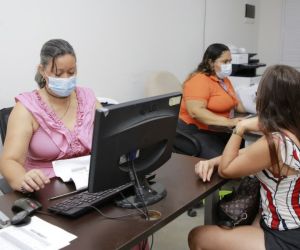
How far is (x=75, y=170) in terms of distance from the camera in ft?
4.70

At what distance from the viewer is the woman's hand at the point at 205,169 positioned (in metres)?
1.41

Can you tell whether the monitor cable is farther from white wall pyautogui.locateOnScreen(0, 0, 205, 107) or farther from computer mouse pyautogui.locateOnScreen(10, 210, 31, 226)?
white wall pyautogui.locateOnScreen(0, 0, 205, 107)

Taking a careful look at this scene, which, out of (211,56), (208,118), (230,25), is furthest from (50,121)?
(230,25)

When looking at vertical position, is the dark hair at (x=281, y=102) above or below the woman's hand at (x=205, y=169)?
above

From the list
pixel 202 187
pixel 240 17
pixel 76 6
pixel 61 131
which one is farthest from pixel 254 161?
pixel 240 17

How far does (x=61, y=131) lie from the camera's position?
1623 millimetres

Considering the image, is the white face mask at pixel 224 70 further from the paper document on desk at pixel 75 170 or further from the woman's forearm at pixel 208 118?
the paper document on desk at pixel 75 170

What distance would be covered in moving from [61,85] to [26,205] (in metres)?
0.64

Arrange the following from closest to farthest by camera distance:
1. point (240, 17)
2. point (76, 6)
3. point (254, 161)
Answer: point (254, 161) < point (76, 6) < point (240, 17)

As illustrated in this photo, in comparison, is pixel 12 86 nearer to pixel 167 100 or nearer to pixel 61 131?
pixel 61 131

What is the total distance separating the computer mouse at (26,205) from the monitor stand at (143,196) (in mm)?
257

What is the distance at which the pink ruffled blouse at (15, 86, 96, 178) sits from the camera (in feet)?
5.24

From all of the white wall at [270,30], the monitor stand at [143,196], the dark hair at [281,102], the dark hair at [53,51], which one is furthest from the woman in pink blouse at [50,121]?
the white wall at [270,30]

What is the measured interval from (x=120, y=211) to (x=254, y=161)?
52 cm
